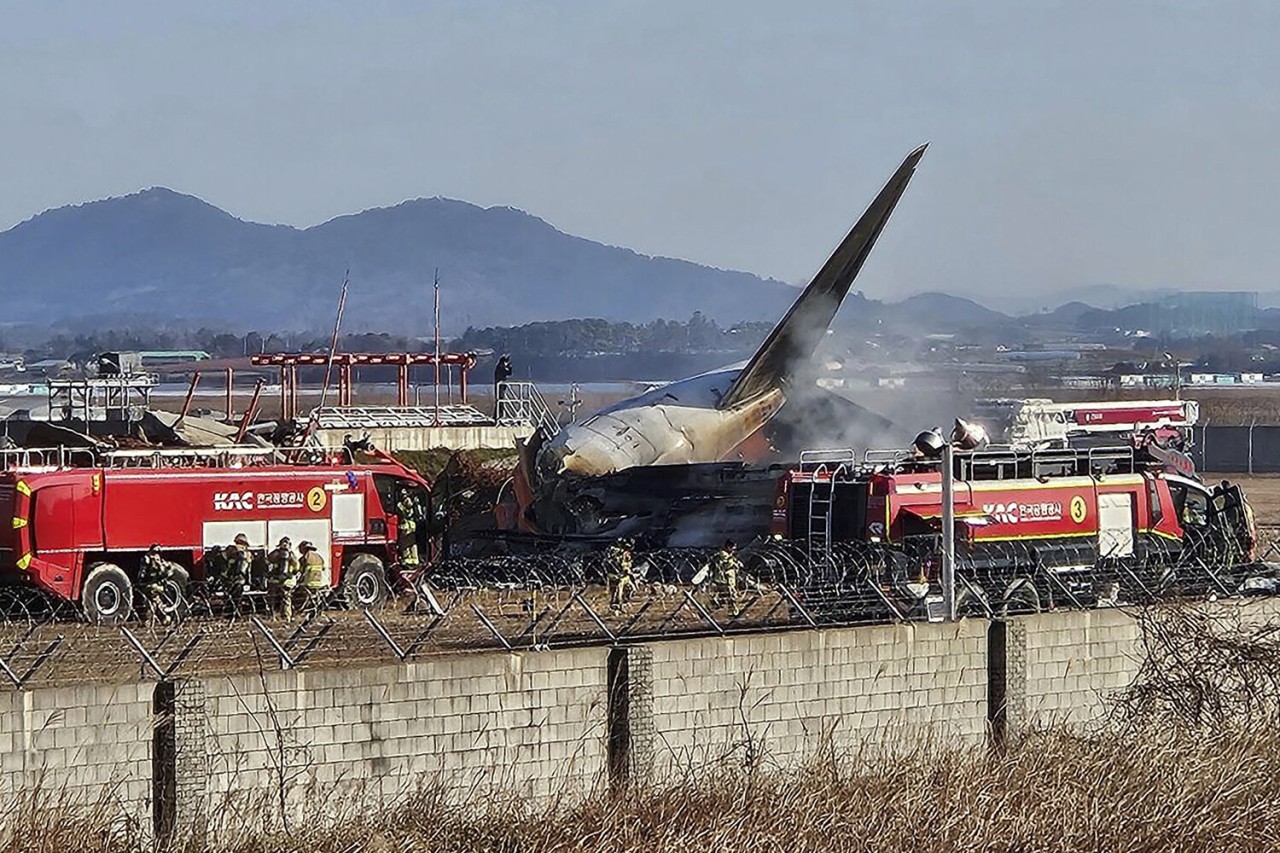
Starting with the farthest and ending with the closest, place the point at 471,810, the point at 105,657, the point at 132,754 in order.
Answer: the point at 105,657 → the point at 471,810 → the point at 132,754

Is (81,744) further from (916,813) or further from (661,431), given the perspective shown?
(661,431)

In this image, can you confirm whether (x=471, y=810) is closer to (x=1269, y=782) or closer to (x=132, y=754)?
(x=132, y=754)

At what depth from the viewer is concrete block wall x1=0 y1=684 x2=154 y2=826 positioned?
58.6ft

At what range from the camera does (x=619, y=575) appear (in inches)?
1280

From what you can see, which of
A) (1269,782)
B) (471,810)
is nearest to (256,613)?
(471,810)

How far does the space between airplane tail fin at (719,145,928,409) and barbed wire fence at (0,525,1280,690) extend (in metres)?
12.3

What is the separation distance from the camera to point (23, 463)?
33.3 meters

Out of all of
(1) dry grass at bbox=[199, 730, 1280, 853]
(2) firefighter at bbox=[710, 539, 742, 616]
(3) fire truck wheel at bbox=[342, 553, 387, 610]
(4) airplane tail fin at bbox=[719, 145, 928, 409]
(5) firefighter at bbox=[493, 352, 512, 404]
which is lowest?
(1) dry grass at bbox=[199, 730, 1280, 853]

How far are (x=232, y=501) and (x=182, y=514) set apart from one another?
0.91 m

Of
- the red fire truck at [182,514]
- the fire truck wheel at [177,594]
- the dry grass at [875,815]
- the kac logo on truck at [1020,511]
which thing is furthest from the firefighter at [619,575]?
the dry grass at [875,815]

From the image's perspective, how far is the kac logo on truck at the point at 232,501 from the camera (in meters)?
33.9

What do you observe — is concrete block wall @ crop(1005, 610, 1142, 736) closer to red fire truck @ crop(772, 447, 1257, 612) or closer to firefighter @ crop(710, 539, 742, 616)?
firefighter @ crop(710, 539, 742, 616)

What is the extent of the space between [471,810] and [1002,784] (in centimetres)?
544

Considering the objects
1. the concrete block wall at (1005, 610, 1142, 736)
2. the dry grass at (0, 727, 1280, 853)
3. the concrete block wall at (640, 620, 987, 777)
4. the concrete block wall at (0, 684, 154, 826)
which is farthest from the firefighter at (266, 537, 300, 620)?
the concrete block wall at (0, 684, 154, 826)
